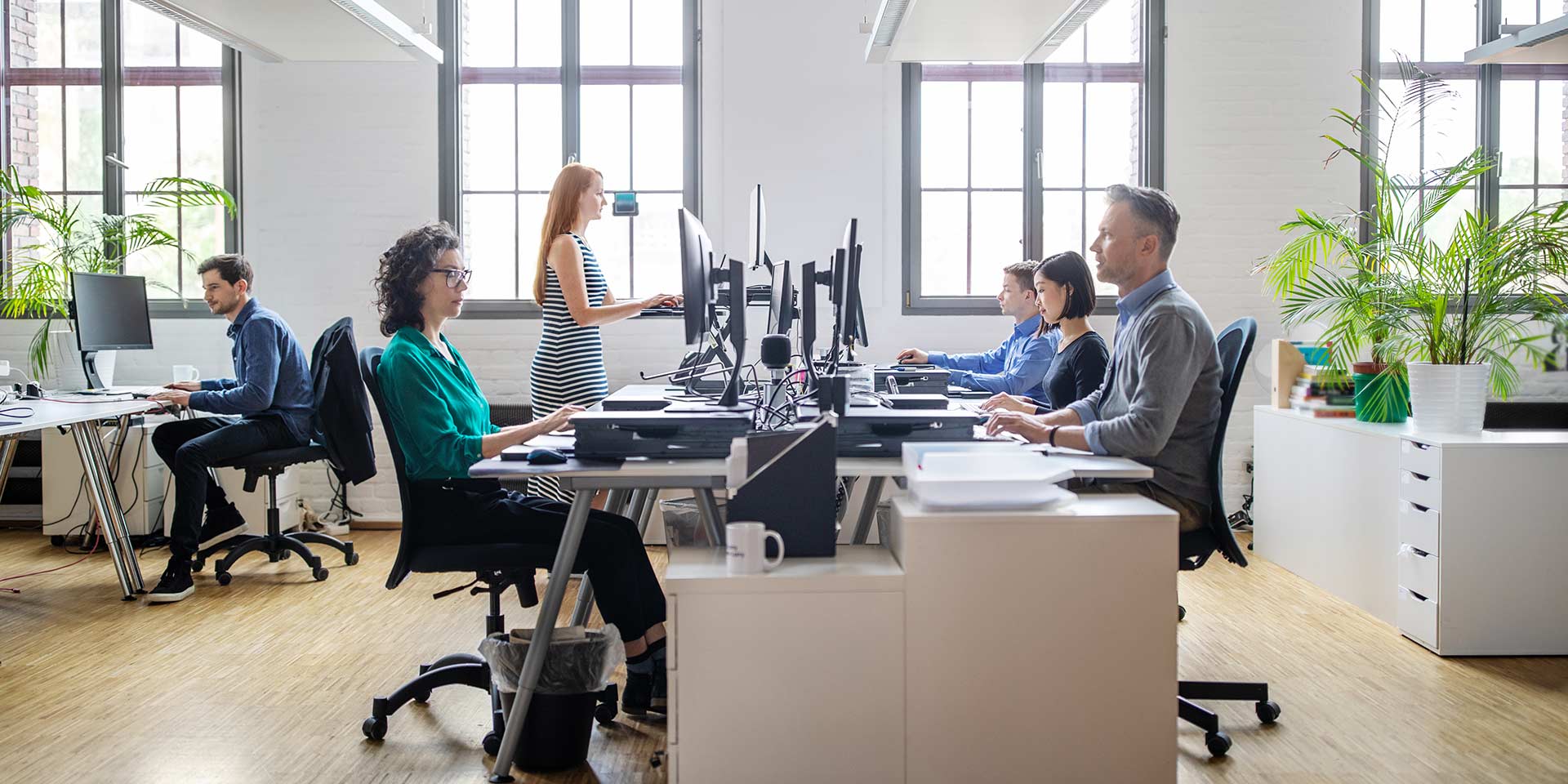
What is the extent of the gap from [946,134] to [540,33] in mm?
2049

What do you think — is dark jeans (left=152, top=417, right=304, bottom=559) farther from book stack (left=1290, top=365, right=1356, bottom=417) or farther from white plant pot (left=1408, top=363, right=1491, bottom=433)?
white plant pot (left=1408, top=363, right=1491, bottom=433)

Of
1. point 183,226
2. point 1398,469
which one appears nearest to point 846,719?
point 1398,469

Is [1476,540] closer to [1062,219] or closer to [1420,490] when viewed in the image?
[1420,490]

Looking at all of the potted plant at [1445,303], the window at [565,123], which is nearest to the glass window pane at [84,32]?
the window at [565,123]

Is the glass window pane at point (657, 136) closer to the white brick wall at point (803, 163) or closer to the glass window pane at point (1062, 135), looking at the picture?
the white brick wall at point (803, 163)

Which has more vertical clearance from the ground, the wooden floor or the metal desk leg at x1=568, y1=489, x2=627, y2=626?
the metal desk leg at x1=568, y1=489, x2=627, y2=626

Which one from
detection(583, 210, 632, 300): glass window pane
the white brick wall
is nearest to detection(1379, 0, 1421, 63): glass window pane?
the white brick wall

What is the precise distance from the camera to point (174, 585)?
3.92m

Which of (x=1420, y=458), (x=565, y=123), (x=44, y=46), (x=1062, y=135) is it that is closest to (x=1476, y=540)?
(x=1420, y=458)

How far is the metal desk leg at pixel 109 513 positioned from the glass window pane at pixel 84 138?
204 cm

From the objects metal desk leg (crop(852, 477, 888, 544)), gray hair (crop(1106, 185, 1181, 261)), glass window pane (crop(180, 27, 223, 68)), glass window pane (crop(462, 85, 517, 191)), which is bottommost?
metal desk leg (crop(852, 477, 888, 544))

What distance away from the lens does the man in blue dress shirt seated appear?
153 inches

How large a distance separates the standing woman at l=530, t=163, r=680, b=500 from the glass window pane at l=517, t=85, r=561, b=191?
187cm

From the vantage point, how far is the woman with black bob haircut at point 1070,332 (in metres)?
3.24
